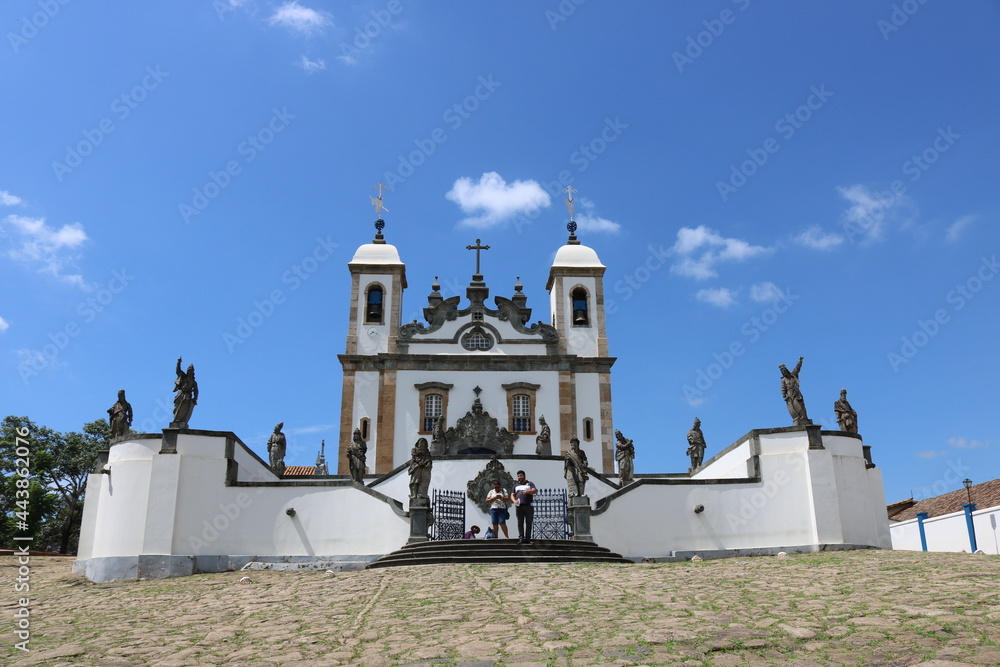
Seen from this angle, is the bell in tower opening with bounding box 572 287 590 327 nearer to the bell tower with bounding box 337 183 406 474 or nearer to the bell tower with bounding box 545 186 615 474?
the bell tower with bounding box 545 186 615 474

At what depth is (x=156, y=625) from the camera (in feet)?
30.7

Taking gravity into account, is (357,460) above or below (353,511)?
above

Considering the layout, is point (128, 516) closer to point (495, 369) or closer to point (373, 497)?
point (373, 497)

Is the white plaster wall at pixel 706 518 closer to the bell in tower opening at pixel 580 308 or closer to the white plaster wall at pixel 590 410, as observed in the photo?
the white plaster wall at pixel 590 410

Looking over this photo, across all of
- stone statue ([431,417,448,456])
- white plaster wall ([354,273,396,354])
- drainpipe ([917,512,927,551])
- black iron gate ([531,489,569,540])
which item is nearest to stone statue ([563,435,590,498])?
black iron gate ([531,489,569,540])

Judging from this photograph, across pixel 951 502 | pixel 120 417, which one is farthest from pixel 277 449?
pixel 951 502

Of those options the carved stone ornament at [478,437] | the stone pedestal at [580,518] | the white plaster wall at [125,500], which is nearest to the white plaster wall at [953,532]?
the stone pedestal at [580,518]

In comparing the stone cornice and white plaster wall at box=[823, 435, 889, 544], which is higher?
the stone cornice

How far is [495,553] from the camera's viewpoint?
15133 millimetres

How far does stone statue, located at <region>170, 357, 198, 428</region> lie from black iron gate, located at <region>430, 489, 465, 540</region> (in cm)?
598

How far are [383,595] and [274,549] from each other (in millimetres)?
8807

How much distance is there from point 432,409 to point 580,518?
15.8m

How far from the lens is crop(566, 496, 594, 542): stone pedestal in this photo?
17.2 m

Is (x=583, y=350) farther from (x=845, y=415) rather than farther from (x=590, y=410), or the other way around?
(x=845, y=415)
